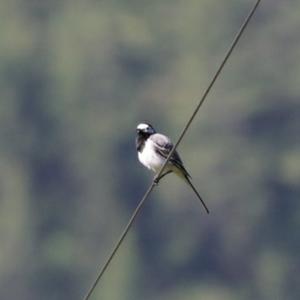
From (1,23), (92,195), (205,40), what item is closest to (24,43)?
(1,23)

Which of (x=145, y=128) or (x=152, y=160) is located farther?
(x=145, y=128)

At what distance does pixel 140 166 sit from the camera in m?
103

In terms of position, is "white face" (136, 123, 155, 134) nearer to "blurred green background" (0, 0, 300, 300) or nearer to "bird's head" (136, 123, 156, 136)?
"bird's head" (136, 123, 156, 136)

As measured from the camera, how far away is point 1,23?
427 feet

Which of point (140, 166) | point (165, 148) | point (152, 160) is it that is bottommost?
point (140, 166)

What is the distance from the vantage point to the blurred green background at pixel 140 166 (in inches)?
4131

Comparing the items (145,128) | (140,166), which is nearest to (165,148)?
(145,128)

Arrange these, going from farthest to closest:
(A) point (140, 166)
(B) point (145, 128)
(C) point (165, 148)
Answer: (A) point (140, 166)
(B) point (145, 128)
(C) point (165, 148)

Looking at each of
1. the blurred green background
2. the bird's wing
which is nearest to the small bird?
the bird's wing

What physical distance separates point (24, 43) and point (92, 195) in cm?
2144

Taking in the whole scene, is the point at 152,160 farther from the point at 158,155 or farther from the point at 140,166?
the point at 140,166

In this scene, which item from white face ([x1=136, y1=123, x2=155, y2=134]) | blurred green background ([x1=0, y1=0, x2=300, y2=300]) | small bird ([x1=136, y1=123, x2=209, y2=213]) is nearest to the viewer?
small bird ([x1=136, y1=123, x2=209, y2=213])

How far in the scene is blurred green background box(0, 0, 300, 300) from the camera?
104938 millimetres

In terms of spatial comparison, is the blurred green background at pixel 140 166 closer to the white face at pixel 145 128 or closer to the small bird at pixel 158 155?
the white face at pixel 145 128
